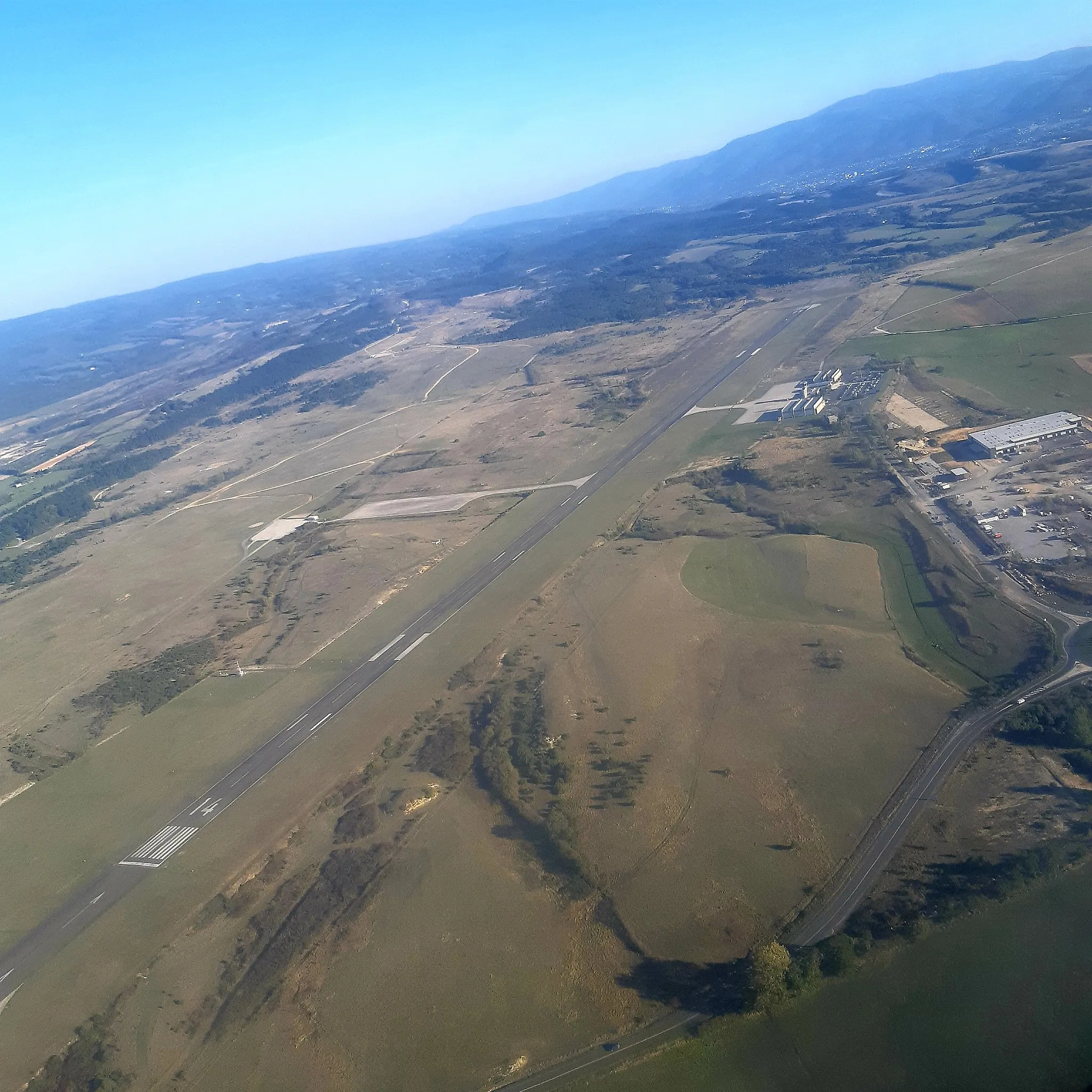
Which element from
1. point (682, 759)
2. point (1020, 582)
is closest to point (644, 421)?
point (1020, 582)

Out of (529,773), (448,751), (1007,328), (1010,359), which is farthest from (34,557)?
(1007,328)

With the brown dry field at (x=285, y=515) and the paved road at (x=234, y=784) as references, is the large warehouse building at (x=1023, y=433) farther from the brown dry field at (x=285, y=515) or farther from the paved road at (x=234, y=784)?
the brown dry field at (x=285, y=515)

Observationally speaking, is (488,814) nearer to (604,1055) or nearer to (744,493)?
(604,1055)

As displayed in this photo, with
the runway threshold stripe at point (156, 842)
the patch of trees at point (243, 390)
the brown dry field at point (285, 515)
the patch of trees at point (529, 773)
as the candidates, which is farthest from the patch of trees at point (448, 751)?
the patch of trees at point (243, 390)

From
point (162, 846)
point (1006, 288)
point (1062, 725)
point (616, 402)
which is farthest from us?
point (1006, 288)

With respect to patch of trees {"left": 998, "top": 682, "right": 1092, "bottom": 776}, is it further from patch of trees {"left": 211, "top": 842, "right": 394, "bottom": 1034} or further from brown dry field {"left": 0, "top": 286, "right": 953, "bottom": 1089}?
patch of trees {"left": 211, "top": 842, "right": 394, "bottom": 1034}

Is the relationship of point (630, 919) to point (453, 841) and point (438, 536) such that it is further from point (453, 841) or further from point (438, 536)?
point (438, 536)
